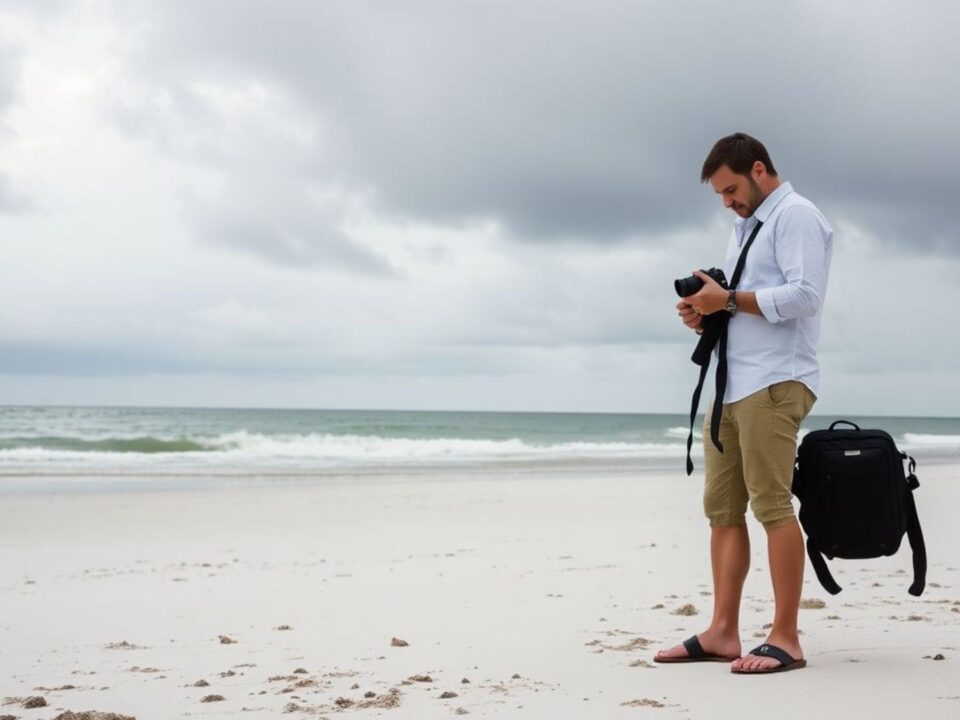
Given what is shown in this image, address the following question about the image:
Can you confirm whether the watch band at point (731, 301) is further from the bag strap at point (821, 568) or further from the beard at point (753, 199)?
the bag strap at point (821, 568)

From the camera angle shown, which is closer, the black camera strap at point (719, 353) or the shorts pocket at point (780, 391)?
the shorts pocket at point (780, 391)

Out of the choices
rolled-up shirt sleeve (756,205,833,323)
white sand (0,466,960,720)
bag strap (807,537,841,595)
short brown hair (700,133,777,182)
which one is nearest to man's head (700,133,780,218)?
short brown hair (700,133,777,182)

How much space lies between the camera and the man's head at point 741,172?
3.17 metres

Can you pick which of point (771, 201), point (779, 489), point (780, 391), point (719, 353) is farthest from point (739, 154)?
point (779, 489)

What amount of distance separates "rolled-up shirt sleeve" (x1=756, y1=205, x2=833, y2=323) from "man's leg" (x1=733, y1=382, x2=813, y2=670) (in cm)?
25

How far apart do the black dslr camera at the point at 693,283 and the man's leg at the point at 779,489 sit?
40cm

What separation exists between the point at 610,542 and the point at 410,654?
3675 mm

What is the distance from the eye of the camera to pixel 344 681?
3084mm

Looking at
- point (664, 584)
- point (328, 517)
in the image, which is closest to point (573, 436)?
point (328, 517)

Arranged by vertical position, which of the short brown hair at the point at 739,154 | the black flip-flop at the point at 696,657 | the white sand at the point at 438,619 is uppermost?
the short brown hair at the point at 739,154

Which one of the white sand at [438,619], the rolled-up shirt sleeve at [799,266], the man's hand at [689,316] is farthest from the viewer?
the man's hand at [689,316]

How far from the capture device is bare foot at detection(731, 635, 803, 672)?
2975 millimetres

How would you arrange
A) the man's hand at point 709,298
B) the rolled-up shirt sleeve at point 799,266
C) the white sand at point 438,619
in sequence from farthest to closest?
the man's hand at point 709,298
the rolled-up shirt sleeve at point 799,266
the white sand at point 438,619

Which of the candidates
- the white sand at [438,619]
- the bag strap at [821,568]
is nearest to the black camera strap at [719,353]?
the bag strap at [821,568]
